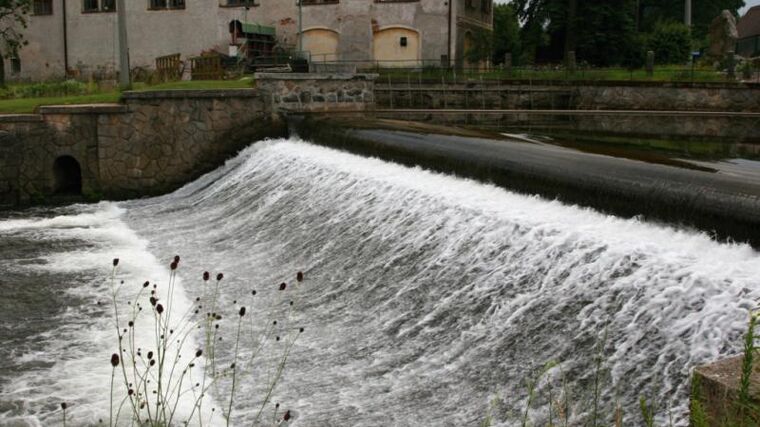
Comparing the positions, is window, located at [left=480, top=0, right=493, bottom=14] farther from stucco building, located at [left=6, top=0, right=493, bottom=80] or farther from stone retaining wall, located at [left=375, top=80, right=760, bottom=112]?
stone retaining wall, located at [left=375, top=80, right=760, bottom=112]

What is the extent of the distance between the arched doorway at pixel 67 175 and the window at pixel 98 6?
73.1 ft

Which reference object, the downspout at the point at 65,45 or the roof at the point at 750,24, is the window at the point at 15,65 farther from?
the roof at the point at 750,24

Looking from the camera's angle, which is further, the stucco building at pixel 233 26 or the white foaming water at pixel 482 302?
the stucco building at pixel 233 26

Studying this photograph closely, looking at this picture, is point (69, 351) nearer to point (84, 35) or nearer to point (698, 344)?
point (698, 344)

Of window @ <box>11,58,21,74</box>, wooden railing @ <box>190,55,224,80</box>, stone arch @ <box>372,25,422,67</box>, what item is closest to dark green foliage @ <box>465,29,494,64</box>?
stone arch @ <box>372,25,422,67</box>

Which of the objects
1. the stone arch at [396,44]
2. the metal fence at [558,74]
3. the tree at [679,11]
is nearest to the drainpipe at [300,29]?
the metal fence at [558,74]

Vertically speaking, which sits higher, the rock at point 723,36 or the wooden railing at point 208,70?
the rock at point 723,36

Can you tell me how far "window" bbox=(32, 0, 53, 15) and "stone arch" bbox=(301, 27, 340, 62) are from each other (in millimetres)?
12877

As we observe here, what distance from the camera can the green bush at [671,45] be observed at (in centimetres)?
3588

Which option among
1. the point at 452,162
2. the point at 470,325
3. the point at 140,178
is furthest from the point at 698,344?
the point at 140,178

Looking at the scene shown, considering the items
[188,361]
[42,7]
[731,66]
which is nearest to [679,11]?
[731,66]

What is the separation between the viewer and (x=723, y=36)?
33281 mm

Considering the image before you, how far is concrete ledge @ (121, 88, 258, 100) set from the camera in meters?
17.3

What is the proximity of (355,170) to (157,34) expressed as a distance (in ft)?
93.4
